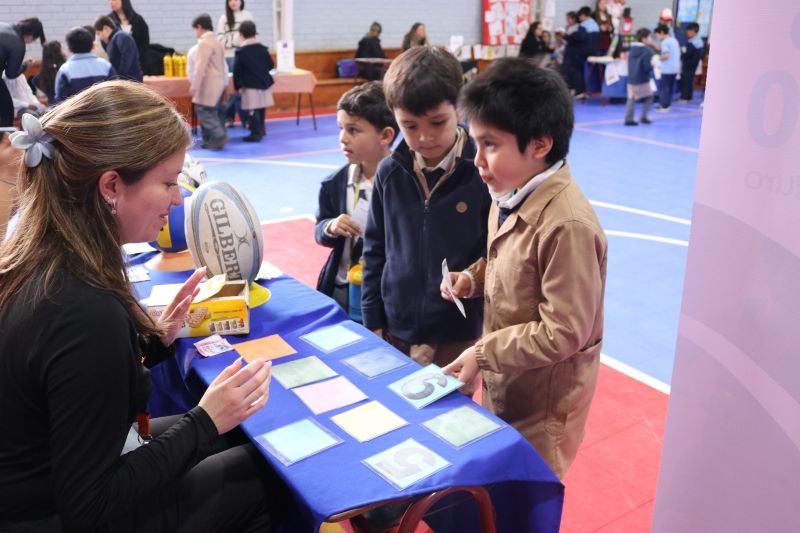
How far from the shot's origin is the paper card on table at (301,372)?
1925 mm

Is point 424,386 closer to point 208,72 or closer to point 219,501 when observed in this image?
point 219,501

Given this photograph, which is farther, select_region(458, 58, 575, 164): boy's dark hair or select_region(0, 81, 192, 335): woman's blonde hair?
select_region(458, 58, 575, 164): boy's dark hair

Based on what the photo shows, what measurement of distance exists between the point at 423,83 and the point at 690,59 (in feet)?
46.4

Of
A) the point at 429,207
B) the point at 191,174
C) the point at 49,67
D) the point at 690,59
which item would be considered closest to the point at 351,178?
the point at 429,207

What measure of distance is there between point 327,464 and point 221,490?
1.15ft

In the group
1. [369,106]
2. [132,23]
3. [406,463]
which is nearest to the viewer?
[406,463]

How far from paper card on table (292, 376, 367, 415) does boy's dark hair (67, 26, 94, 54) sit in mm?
7041

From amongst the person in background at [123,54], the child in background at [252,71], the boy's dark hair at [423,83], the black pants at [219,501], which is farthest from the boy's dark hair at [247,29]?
the black pants at [219,501]

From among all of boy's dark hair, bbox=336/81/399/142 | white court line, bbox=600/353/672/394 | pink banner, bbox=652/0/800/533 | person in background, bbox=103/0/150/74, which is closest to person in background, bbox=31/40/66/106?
person in background, bbox=103/0/150/74

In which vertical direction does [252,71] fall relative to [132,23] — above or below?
below

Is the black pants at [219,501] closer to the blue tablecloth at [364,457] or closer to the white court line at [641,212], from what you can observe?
the blue tablecloth at [364,457]

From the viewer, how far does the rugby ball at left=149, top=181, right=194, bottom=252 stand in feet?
9.11

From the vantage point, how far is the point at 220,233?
2398 mm

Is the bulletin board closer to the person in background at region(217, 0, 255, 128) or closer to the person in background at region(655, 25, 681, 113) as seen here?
the person in background at region(655, 25, 681, 113)
